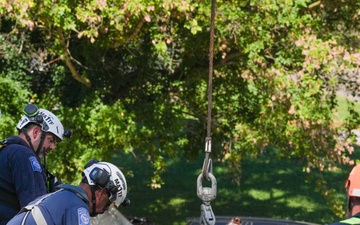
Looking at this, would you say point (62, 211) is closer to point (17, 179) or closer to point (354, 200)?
point (17, 179)

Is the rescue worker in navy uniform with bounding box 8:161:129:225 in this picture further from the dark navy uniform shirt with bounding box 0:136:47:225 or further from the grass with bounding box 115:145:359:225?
the grass with bounding box 115:145:359:225

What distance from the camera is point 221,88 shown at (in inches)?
537

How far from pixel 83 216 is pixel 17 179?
1.15 meters

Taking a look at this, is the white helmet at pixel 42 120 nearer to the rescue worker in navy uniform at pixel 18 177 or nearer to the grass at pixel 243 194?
the rescue worker in navy uniform at pixel 18 177

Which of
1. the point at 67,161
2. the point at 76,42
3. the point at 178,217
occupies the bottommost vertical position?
the point at 178,217

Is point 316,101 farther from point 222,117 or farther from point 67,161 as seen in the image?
point 67,161

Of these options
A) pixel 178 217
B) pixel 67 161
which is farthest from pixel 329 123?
pixel 178 217

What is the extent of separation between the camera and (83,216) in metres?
4.46

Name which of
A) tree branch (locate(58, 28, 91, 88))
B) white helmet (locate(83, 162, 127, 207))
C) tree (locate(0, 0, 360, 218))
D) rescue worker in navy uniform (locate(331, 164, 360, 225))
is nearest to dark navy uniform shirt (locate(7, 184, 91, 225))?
white helmet (locate(83, 162, 127, 207))

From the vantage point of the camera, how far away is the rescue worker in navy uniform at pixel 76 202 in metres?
4.46

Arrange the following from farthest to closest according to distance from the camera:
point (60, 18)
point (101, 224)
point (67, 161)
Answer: point (67, 161) → point (60, 18) → point (101, 224)

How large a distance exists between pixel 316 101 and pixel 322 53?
2.43 ft

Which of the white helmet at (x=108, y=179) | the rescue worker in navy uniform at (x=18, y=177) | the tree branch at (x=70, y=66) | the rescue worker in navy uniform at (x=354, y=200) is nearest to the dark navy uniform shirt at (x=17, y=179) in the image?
the rescue worker in navy uniform at (x=18, y=177)

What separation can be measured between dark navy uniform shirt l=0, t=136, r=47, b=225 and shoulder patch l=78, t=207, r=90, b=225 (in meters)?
1.02
